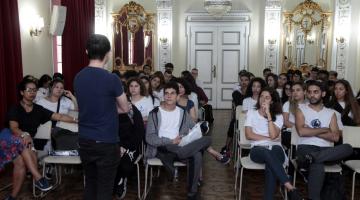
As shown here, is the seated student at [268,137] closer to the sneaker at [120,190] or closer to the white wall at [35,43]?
the sneaker at [120,190]

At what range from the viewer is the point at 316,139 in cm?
387

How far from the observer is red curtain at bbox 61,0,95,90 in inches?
283

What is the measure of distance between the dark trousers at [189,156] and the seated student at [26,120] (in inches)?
45.2

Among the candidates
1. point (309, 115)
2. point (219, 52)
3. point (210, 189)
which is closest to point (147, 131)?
point (210, 189)

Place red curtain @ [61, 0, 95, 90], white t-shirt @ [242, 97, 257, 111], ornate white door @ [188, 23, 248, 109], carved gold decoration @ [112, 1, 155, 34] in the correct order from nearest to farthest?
white t-shirt @ [242, 97, 257, 111] → red curtain @ [61, 0, 95, 90] → carved gold decoration @ [112, 1, 155, 34] → ornate white door @ [188, 23, 248, 109]

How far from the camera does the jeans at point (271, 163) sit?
350 cm

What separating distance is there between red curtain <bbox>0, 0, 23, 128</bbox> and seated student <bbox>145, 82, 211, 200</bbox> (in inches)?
92.0

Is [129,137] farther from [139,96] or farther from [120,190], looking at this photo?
[139,96]

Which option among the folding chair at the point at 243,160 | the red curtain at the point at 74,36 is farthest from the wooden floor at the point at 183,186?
the red curtain at the point at 74,36

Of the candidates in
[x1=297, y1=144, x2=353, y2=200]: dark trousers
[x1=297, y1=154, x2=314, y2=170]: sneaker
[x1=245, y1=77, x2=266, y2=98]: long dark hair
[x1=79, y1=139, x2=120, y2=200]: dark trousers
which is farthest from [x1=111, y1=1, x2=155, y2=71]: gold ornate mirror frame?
[x1=79, y1=139, x2=120, y2=200]: dark trousers

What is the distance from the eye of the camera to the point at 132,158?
3.71 meters

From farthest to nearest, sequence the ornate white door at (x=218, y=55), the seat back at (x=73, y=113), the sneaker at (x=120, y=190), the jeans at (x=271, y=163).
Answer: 1. the ornate white door at (x=218, y=55)
2. the seat back at (x=73, y=113)
3. the sneaker at (x=120, y=190)
4. the jeans at (x=271, y=163)

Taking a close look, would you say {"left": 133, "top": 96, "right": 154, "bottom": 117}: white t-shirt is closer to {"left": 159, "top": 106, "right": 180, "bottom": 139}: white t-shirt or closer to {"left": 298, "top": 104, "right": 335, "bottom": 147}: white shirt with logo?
{"left": 159, "top": 106, "right": 180, "bottom": 139}: white t-shirt

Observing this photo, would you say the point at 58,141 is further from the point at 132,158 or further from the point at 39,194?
the point at 132,158
